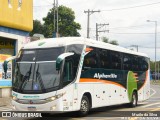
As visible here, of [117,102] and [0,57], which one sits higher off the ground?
[0,57]

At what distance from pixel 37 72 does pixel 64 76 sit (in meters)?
1.00

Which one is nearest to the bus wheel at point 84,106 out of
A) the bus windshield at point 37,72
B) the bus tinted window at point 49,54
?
the bus windshield at point 37,72

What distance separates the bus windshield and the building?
13.3 metres

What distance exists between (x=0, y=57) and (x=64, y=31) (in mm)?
49003

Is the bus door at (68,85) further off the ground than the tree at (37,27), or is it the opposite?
the tree at (37,27)

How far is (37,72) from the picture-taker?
46.5 ft

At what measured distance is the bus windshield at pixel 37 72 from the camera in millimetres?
13930

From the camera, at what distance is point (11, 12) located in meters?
29.7

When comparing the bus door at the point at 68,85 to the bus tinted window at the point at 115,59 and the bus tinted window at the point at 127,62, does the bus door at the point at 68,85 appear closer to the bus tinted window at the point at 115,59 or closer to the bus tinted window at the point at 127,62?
the bus tinted window at the point at 115,59

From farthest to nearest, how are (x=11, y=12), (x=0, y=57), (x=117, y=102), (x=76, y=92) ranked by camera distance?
1. (x=11, y=12)
2. (x=0, y=57)
3. (x=117, y=102)
4. (x=76, y=92)

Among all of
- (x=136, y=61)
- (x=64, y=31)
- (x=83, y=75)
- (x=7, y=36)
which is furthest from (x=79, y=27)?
(x=83, y=75)

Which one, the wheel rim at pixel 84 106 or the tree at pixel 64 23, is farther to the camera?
the tree at pixel 64 23

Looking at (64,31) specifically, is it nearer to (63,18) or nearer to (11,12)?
(63,18)

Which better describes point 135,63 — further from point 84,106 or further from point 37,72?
point 37,72
